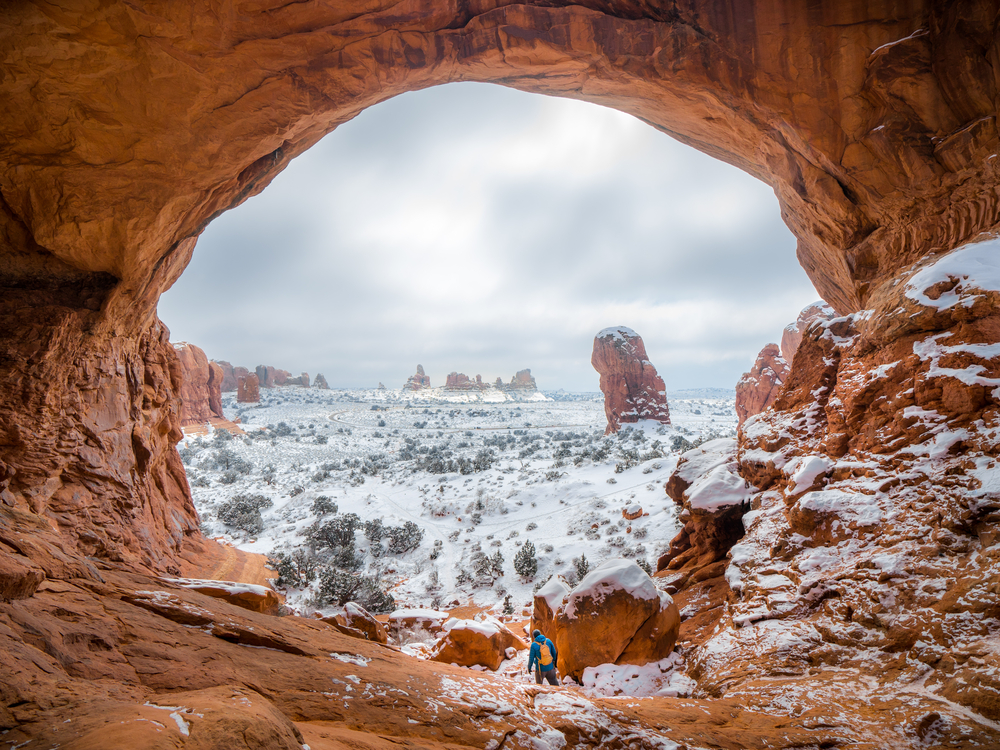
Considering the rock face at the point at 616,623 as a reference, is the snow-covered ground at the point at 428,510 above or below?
below

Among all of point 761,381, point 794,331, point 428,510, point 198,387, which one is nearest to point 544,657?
point 428,510

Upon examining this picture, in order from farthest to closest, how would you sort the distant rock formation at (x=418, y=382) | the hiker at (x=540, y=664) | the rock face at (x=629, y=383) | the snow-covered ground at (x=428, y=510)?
the distant rock formation at (x=418, y=382)
the rock face at (x=629, y=383)
the snow-covered ground at (x=428, y=510)
the hiker at (x=540, y=664)

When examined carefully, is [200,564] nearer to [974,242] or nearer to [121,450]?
[121,450]

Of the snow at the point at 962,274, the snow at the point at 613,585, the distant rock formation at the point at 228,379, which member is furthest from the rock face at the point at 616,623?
the distant rock formation at the point at 228,379

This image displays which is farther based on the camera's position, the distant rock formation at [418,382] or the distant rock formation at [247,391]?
the distant rock formation at [418,382]

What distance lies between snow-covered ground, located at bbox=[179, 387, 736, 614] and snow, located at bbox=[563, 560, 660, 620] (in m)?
5.00

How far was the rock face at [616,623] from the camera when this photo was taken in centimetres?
625

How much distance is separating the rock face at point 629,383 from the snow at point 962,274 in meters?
29.2

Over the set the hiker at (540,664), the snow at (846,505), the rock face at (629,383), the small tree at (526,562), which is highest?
the rock face at (629,383)

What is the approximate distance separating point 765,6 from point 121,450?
43.8ft

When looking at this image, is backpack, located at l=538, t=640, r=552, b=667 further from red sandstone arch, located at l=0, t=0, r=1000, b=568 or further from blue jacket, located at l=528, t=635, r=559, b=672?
red sandstone arch, located at l=0, t=0, r=1000, b=568

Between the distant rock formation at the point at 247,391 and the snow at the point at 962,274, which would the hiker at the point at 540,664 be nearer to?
the snow at the point at 962,274

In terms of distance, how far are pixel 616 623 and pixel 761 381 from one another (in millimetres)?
26497

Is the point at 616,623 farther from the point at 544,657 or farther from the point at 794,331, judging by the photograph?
the point at 794,331
